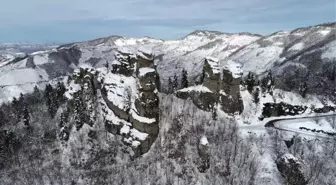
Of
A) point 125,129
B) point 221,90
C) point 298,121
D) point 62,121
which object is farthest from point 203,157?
point 298,121

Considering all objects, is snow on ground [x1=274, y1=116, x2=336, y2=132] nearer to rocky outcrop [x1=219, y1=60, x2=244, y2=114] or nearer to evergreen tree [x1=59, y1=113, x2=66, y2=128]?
rocky outcrop [x1=219, y1=60, x2=244, y2=114]

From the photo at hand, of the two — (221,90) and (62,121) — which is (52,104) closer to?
(62,121)

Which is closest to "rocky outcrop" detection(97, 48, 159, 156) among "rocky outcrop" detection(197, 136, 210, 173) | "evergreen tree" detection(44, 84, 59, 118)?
"rocky outcrop" detection(197, 136, 210, 173)

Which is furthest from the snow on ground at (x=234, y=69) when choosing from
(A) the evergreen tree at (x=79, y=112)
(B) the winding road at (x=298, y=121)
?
(A) the evergreen tree at (x=79, y=112)

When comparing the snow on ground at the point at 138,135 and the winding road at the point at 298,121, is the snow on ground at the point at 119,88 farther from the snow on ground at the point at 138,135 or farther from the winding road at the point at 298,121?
the winding road at the point at 298,121

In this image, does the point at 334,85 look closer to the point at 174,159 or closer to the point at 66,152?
the point at 174,159

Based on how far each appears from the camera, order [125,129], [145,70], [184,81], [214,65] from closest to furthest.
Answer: [125,129]
[145,70]
[214,65]
[184,81]
